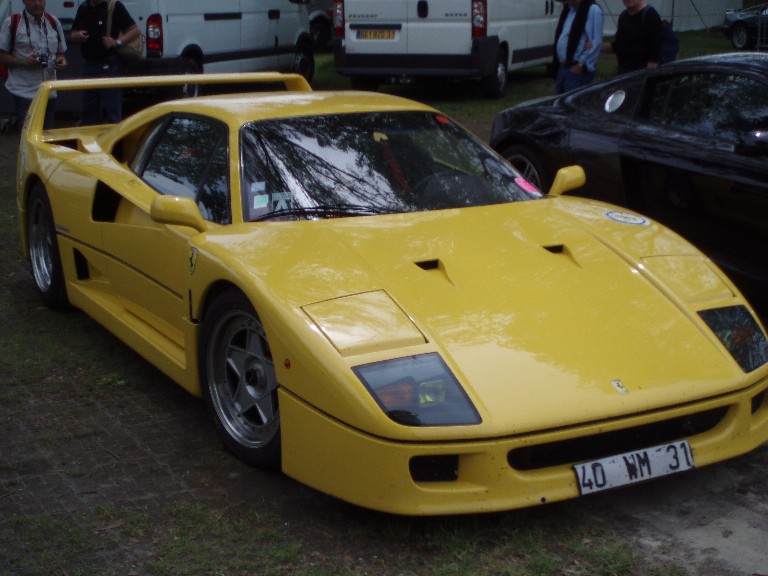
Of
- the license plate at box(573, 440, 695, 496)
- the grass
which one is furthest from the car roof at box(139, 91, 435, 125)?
the license plate at box(573, 440, 695, 496)

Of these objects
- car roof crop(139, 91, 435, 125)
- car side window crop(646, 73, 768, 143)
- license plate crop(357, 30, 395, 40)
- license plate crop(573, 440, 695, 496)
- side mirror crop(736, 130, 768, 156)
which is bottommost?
license plate crop(573, 440, 695, 496)

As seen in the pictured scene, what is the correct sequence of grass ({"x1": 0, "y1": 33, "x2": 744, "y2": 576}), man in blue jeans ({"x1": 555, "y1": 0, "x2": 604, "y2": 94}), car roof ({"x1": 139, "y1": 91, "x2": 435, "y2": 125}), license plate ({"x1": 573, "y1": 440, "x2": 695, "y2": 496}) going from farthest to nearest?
man in blue jeans ({"x1": 555, "y1": 0, "x2": 604, "y2": 94}), car roof ({"x1": 139, "y1": 91, "x2": 435, "y2": 125}), license plate ({"x1": 573, "y1": 440, "x2": 695, "y2": 496}), grass ({"x1": 0, "y1": 33, "x2": 744, "y2": 576})

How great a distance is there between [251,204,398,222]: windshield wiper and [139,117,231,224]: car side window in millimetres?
191

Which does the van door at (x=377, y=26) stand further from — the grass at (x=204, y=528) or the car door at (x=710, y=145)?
the grass at (x=204, y=528)

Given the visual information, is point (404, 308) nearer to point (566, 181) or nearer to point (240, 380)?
point (240, 380)

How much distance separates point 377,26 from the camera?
563 inches

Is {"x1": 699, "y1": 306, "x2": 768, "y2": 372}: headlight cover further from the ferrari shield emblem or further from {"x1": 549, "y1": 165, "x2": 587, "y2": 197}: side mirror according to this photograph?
{"x1": 549, "y1": 165, "x2": 587, "y2": 197}: side mirror

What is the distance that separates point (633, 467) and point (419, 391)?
74 cm

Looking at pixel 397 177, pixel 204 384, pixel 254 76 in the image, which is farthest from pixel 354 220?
pixel 254 76

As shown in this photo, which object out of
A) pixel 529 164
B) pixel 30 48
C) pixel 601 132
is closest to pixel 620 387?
pixel 601 132

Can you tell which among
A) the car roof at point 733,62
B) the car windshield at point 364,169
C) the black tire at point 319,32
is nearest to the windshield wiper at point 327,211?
the car windshield at point 364,169

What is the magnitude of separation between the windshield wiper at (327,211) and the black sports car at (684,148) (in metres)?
2.10

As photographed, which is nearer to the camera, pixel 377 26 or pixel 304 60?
pixel 377 26

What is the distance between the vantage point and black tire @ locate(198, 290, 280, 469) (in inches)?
158
